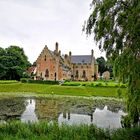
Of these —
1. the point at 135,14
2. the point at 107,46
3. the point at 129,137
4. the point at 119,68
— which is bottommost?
the point at 129,137

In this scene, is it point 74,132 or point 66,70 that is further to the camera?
point 66,70

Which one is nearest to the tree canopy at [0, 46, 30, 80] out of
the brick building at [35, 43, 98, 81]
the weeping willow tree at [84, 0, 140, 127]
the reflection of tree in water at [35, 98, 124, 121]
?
the brick building at [35, 43, 98, 81]

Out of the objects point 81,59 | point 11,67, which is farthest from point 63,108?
point 81,59

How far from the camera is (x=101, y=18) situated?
12.7m

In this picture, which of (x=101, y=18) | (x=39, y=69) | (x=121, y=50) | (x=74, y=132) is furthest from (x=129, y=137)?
(x=39, y=69)

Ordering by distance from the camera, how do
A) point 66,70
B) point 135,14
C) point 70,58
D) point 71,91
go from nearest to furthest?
1. point 135,14
2. point 71,91
3. point 66,70
4. point 70,58

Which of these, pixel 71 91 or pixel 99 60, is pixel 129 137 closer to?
pixel 71 91

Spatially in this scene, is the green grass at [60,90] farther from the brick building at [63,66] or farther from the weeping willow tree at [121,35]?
the weeping willow tree at [121,35]

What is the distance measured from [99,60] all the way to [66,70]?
4497 centimetres

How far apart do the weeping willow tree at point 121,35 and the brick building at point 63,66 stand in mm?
67228

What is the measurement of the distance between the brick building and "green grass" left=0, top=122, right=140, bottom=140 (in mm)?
65082

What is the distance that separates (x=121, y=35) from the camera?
12711 millimetres

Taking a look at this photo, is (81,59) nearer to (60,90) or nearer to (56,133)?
(60,90)

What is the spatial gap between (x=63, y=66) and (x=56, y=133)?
239 feet
